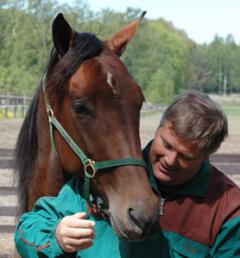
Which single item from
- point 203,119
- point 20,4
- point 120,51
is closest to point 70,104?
point 120,51

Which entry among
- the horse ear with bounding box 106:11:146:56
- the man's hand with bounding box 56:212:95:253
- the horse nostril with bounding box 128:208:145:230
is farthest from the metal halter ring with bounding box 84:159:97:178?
the horse ear with bounding box 106:11:146:56

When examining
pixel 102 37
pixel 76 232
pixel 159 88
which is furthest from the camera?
pixel 159 88

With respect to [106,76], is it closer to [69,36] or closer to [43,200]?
[69,36]

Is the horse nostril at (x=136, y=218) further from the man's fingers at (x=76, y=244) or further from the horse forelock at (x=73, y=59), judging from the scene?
the horse forelock at (x=73, y=59)

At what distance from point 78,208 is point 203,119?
1.66 feet

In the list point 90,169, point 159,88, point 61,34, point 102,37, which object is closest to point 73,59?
point 61,34

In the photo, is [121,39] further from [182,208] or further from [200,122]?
[182,208]

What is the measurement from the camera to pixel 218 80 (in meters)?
101

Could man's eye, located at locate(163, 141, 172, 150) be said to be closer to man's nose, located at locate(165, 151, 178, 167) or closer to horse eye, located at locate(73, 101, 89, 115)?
man's nose, located at locate(165, 151, 178, 167)

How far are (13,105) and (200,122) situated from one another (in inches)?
997

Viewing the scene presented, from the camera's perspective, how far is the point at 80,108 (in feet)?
6.52

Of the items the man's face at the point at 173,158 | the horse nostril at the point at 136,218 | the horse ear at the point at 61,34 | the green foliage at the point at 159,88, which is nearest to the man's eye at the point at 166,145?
the man's face at the point at 173,158

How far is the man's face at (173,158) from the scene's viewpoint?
172cm

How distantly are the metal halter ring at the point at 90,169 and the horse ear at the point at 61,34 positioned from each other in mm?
511
